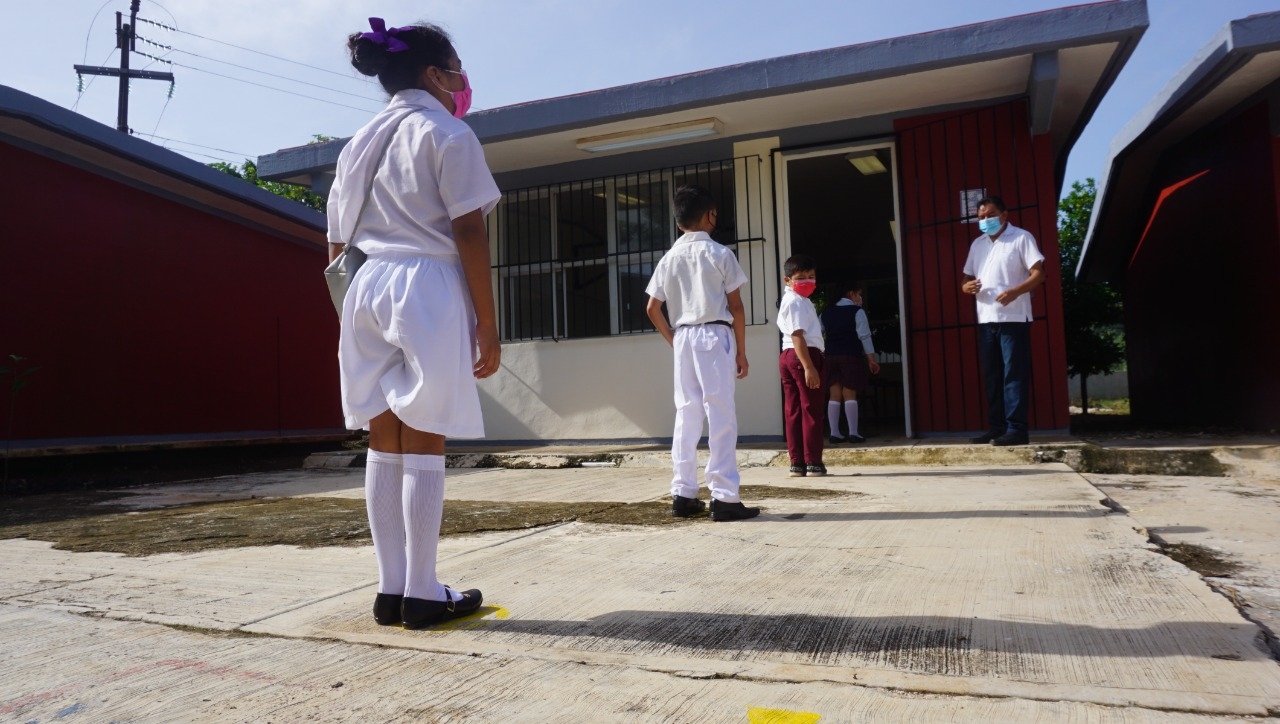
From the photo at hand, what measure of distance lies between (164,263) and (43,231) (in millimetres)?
1231

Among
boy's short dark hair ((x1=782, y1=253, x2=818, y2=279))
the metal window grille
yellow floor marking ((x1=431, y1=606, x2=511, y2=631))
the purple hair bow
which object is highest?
the metal window grille

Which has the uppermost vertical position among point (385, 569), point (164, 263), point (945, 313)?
point (164, 263)

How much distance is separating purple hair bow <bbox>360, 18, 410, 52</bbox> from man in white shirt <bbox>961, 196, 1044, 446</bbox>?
15.0ft

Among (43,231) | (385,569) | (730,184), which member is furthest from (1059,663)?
(43,231)

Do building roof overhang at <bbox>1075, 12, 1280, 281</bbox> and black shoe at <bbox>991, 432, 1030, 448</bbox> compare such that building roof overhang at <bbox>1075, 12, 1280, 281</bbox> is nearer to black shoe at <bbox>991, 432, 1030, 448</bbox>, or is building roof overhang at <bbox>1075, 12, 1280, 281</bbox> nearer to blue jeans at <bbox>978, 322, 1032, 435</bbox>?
blue jeans at <bbox>978, 322, 1032, 435</bbox>

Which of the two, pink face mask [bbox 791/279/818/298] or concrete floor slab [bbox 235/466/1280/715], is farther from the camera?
pink face mask [bbox 791/279/818/298]

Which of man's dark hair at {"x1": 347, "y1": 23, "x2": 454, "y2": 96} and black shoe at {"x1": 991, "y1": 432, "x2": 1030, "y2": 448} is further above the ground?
man's dark hair at {"x1": 347, "y1": 23, "x2": 454, "y2": 96}

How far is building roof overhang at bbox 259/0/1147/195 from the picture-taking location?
573 centimetres

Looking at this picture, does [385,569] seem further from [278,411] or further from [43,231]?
[278,411]

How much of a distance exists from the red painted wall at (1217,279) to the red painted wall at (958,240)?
1762 millimetres

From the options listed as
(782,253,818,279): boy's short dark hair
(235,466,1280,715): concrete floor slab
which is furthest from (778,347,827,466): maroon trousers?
(235,466,1280,715): concrete floor slab

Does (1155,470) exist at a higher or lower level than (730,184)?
lower

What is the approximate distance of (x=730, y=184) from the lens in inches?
314

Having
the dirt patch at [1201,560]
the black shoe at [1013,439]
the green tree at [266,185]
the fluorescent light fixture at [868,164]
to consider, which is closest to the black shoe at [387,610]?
the dirt patch at [1201,560]
